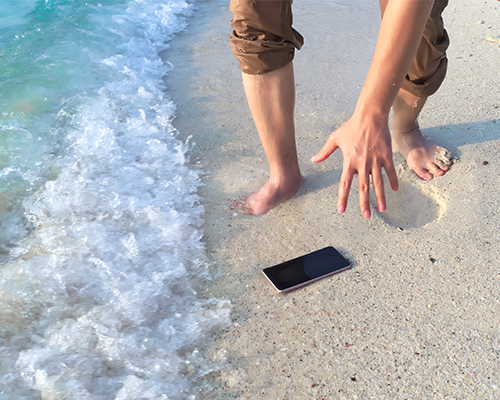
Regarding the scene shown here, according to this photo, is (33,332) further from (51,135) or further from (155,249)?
(51,135)

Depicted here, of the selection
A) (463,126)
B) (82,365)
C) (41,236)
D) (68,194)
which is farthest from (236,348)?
(463,126)

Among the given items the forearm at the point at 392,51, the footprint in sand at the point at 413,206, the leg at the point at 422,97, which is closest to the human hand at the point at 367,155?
the forearm at the point at 392,51

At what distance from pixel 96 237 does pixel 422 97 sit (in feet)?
5.45

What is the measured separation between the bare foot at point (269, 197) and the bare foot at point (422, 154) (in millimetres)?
600

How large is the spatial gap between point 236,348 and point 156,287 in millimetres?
397

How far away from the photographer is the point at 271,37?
172 centimetres

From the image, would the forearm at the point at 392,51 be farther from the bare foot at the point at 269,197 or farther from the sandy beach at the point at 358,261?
the bare foot at the point at 269,197

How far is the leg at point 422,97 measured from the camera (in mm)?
1850

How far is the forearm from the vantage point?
1178 mm

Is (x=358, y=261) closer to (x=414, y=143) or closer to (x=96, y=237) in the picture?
(x=414, y=143)

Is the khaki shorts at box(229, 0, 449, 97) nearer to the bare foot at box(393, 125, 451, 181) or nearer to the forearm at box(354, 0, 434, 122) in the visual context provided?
the bare foot at box(393, 125, 451, 181)

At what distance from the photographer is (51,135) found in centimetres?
261

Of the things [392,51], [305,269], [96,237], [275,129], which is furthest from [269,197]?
[392,51]

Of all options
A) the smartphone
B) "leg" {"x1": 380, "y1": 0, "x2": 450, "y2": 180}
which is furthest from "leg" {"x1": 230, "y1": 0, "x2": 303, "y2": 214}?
"leg" {"x1": 380, "y1": 0, "x2": 450, "y2": 180}
